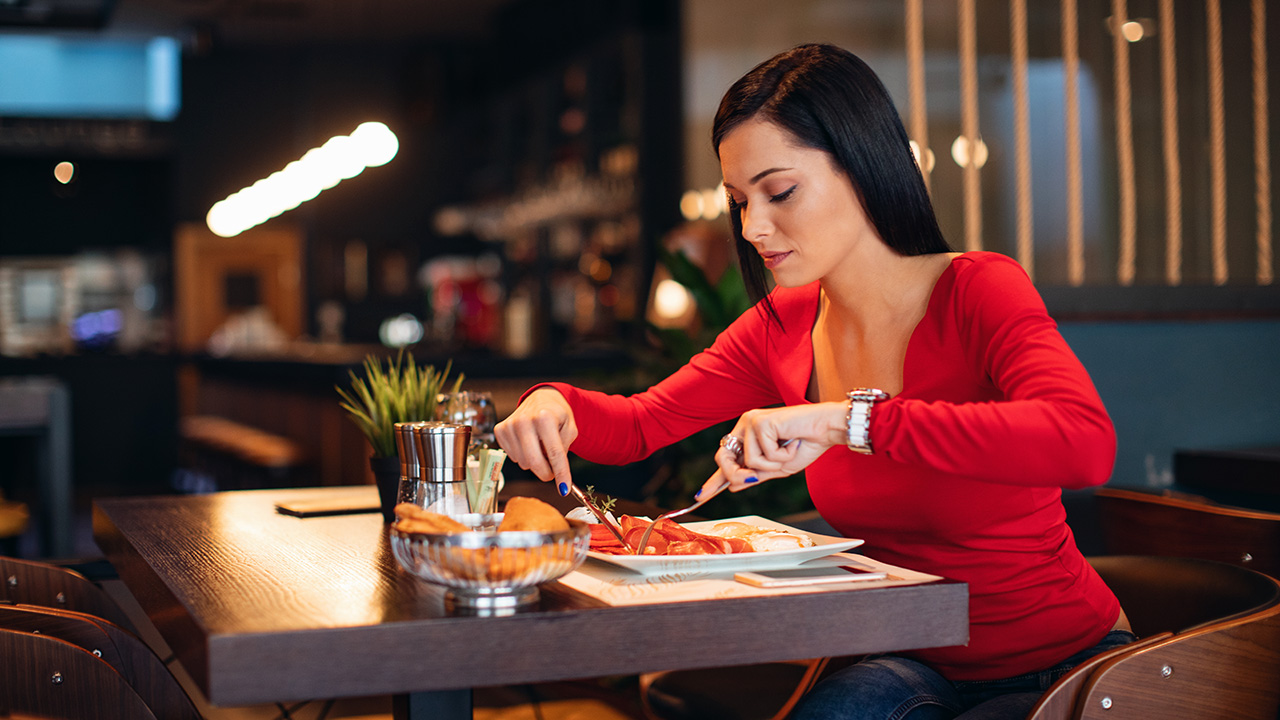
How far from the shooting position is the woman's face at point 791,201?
4.74 feet

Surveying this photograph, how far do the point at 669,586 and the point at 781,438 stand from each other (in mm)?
212

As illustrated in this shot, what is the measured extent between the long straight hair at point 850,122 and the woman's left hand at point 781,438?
39cm

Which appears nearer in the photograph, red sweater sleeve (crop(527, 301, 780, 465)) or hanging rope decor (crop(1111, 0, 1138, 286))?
red sweater sleeve (crop(527, 301, 780, 465))

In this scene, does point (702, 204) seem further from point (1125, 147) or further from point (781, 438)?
point (781, 438)

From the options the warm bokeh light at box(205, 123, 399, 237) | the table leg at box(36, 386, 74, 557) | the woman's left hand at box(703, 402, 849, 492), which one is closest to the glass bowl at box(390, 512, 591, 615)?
the woman's left hand at box(703, 402, 849, 492)

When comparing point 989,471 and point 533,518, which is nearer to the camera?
point 533,518

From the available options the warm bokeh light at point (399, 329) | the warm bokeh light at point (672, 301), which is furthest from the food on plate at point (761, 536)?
the warm bokeh light at point (399, 329)

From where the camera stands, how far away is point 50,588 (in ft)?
5.91

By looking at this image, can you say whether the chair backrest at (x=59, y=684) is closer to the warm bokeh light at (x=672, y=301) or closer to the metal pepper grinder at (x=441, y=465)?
the metal pepper grinder at (x=441, y=465)

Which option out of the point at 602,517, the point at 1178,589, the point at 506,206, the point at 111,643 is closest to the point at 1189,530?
the point at 1178,589

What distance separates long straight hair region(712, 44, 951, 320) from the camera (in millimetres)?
1446

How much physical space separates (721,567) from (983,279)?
21.2 inches

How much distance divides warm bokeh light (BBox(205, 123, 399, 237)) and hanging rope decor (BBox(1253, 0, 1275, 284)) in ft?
13.1

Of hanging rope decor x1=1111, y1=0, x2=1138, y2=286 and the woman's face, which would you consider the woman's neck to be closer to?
the woman's face
